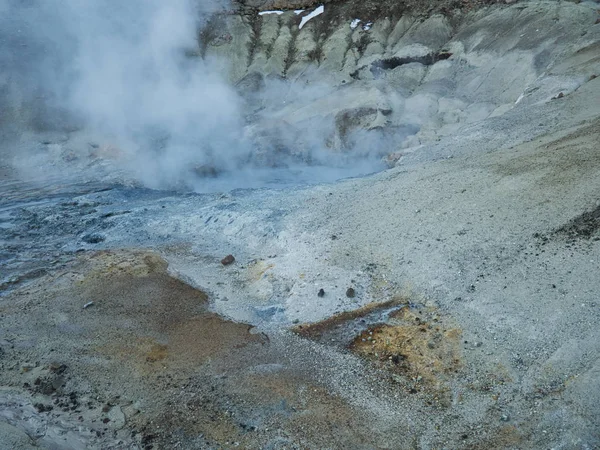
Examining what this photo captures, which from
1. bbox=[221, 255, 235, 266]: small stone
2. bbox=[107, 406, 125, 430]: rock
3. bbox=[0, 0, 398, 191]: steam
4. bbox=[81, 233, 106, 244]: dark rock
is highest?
bbox=[0, 0, 398, 191]: steam

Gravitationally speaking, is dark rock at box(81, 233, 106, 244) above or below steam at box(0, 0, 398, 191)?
below

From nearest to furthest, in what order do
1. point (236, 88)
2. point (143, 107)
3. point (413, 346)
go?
point (413, 346), point (143, 107), point (236, 88)

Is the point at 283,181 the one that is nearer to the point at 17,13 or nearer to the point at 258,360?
the point at 258,360

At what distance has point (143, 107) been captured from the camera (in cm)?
1662

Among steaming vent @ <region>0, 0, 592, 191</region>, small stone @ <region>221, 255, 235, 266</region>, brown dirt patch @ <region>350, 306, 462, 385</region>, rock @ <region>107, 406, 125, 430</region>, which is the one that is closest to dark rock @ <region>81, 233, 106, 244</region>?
small stone @ <region>221, 255, 235, 266</region>

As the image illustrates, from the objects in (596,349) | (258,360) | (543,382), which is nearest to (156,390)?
(258,360)

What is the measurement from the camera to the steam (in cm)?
1368

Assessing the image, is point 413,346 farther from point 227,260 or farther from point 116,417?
point 227,260

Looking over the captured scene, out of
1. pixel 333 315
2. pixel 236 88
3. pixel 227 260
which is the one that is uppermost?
pixel 236 88

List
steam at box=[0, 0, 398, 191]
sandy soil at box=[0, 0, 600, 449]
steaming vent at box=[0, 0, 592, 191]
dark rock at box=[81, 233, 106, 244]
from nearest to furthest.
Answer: sandy soil at box=[0, 0, 600, 449]
dark rock at box=[81, 233, 106, 244]
steam at box=[0, 0, 398, 191]
steaming vent at box=[0, 0, 592, 191]

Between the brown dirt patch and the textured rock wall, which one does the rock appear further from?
the textured rock wall

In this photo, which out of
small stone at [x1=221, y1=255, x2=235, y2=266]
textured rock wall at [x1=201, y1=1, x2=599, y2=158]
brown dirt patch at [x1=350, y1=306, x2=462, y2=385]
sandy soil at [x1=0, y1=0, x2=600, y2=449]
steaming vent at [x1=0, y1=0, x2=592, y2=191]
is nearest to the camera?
sandy soil at [x1=0, y1=0, x2=600, y2=449]

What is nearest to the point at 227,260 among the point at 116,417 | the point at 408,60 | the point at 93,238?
the point at 93,238

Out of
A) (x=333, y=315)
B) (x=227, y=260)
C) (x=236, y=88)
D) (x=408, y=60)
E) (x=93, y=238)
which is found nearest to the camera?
(x=333, y=315)
